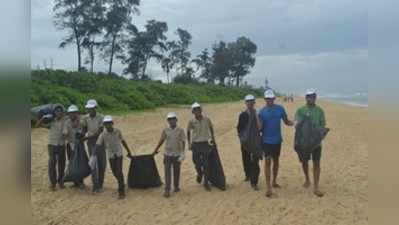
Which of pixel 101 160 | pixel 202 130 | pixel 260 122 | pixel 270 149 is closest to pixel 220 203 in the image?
pixel 270 149

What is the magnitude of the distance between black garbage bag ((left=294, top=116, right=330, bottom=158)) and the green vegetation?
9.86 meters

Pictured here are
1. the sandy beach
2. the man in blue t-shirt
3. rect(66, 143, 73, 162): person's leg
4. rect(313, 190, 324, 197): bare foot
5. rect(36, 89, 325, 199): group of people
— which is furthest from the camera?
rect(66, 143, 73, 162): person's leg

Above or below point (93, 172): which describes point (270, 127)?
above

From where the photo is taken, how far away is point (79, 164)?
9.12m

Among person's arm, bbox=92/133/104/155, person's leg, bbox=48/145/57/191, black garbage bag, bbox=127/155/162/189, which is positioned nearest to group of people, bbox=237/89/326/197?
black garbage bag, bbox=127/155/162/189

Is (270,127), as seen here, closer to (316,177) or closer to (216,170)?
(316,177)

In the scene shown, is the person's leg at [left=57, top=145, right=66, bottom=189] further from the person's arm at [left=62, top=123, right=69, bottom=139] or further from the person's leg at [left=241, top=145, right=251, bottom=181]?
the person's leg at [left=241, top=145, right=251, bottom=181]

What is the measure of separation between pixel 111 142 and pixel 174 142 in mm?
1036

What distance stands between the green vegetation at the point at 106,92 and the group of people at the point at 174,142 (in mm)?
7206

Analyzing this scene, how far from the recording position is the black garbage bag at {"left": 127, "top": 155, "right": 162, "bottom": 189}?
31.0 ft

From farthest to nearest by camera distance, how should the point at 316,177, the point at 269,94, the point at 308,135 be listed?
the point at 316,177 < the point at 269,94 < the point at 308,135

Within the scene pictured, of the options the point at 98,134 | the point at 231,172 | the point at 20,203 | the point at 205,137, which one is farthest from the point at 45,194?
the point at 20,203

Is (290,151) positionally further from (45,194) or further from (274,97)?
(45,194)

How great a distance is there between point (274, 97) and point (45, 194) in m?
4.23
